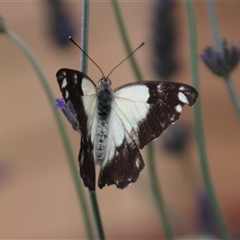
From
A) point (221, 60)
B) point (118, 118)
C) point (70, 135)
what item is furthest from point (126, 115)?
point (70, 135)

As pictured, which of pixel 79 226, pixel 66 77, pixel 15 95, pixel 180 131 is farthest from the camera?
pixel 15 95

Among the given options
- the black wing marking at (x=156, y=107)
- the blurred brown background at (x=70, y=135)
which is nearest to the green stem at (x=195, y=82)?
the black wing marking at (x=156, y=107)

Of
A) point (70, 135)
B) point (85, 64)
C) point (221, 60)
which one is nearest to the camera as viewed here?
point (85, 64)

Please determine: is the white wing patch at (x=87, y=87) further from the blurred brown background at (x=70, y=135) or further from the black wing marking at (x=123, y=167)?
the blurred brown background at (x=70, y=135)

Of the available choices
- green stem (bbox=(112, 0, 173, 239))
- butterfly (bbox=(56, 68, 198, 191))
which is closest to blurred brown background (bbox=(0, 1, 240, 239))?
green stem (bbox=(112, 0, 173, 239))

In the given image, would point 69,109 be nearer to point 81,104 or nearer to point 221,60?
point 81,104

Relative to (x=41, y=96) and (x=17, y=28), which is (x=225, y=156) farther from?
(x=17, y=28)

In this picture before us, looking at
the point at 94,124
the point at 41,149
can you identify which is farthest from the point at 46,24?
the point at 41,149
